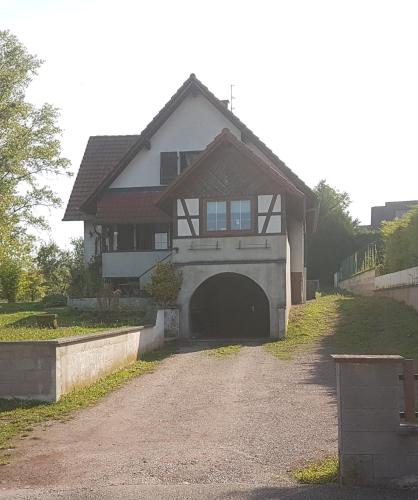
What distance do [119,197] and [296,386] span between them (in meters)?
16.9

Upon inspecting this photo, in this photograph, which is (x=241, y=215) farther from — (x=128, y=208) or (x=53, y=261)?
(x=53, y=261)

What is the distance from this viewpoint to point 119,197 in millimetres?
27547

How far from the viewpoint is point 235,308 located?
2603 centimetres

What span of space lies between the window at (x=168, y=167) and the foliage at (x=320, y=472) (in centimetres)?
2094

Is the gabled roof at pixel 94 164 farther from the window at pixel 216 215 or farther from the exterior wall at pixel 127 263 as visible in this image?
the window at pixel 216 215

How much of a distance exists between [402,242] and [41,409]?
49.9 ft

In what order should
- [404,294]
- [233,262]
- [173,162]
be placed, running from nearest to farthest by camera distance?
[404,294] < [233,262] < [173,162]

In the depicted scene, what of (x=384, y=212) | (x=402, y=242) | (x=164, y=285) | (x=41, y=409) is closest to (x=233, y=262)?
(x=164, y=285)

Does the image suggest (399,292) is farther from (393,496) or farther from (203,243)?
(393,496)

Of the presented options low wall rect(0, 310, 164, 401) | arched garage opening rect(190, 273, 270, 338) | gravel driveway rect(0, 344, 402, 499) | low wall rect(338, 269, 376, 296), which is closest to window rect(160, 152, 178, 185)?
arched garage opening rect(190, 273, 270, 338)

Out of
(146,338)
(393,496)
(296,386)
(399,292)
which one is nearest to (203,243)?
(146,338)

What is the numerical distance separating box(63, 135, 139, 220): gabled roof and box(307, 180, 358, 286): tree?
27.3m

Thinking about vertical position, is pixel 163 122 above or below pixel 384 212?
below

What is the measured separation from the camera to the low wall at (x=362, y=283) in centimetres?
3091
